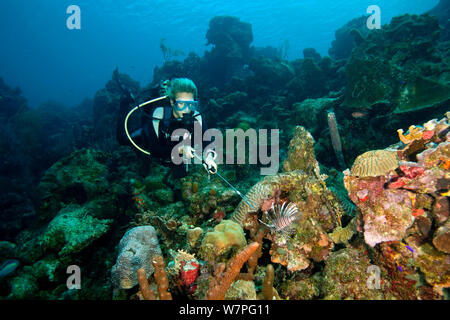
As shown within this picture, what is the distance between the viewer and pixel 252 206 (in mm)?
3172

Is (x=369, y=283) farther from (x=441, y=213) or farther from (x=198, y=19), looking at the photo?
(x=198, y=19)

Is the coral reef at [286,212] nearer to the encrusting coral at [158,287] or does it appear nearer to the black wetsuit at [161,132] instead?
the encrusting coral at [158,287]

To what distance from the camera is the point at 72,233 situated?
4164 mm

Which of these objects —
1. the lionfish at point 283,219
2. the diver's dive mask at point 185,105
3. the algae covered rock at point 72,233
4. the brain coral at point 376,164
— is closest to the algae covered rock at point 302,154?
the lionfish at point 283,219

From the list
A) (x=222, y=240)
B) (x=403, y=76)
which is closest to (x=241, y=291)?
(x=222, y=240)

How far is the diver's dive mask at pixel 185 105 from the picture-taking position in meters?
4.43

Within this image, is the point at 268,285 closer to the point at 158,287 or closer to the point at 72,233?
the point at 158,287

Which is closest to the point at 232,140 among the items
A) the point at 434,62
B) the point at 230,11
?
the point at 434,62

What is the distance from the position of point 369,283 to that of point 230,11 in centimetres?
5953

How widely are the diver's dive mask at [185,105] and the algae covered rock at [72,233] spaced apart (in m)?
3.05

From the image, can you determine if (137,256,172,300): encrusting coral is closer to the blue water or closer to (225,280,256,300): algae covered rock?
(225,280,256,300): algae covered rock

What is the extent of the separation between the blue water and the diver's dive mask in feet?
121

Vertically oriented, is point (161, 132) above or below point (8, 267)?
above

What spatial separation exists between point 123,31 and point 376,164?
86.0 m
